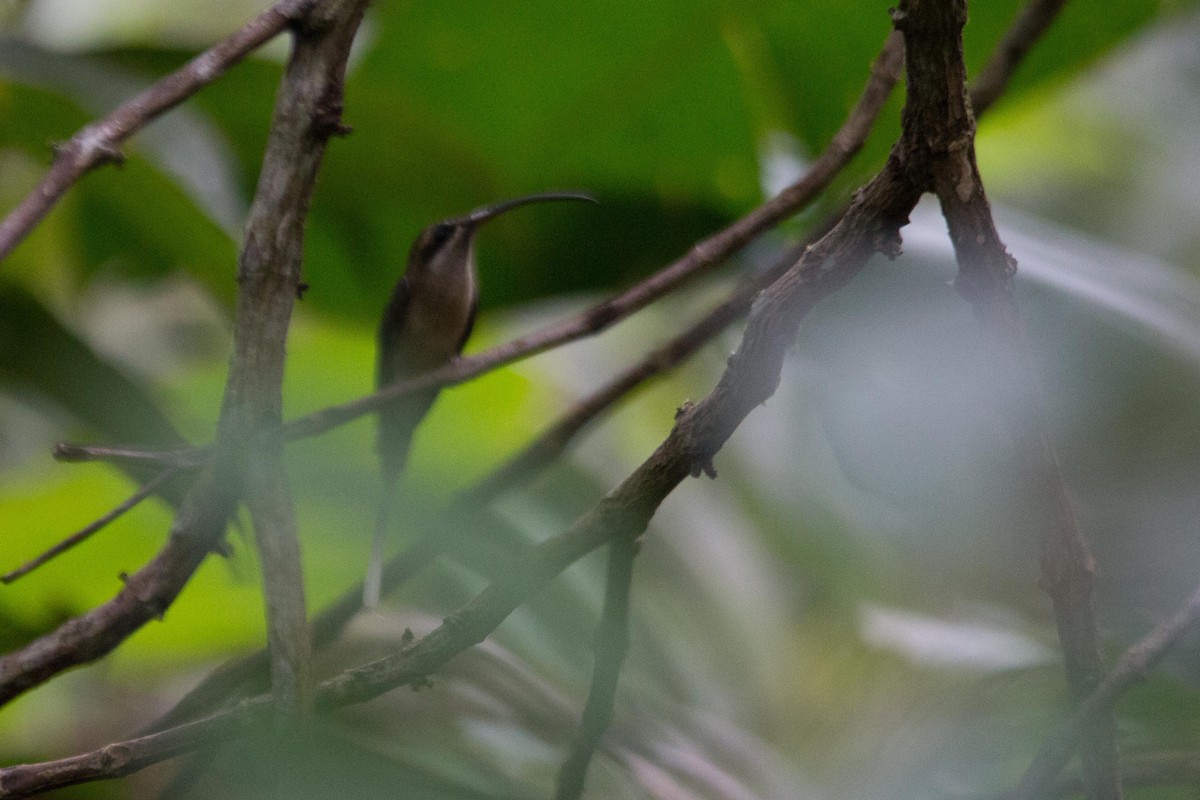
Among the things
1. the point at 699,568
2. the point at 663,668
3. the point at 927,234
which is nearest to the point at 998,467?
the point at 927,234

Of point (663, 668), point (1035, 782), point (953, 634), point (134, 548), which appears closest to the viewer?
point (1035, 782)

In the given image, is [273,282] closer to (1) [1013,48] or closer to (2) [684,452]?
(2) [684,452]

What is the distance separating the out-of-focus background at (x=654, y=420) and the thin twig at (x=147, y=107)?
381 mm

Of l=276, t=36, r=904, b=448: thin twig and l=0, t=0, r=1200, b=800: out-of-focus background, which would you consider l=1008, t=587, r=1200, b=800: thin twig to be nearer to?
l=0, t=0, r=1200, b=800: out-of-focus background

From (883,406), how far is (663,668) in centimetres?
55

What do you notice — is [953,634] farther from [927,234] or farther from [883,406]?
[927,234]

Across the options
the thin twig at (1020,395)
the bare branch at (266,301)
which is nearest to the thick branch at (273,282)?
the bare branch at (266,301)

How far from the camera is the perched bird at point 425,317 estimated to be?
53.7 inches

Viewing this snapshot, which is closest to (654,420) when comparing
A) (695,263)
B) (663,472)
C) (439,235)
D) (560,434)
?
(439,235)

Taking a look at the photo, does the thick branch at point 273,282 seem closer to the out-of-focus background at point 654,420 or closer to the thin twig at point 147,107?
the thin twig at point 147,107

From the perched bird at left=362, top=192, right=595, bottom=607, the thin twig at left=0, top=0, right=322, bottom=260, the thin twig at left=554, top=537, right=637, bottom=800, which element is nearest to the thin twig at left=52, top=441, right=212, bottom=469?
the thin twig at left=0, top=0, right=322, bottom=260

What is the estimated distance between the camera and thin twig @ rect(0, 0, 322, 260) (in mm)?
794

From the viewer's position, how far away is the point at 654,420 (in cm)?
242

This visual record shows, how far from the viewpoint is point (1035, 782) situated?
62 centimetres
